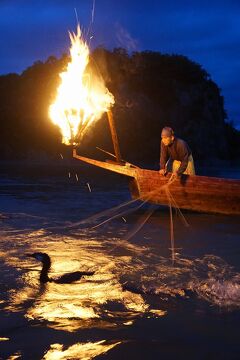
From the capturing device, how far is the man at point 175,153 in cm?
1041

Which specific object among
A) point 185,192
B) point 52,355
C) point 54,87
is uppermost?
point 54,87

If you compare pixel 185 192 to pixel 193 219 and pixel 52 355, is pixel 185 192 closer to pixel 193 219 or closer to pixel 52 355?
pixel 193 219

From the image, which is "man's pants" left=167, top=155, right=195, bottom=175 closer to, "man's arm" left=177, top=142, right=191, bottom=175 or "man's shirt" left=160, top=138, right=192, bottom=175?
"man's shirt" left=160, top=138, right=192, bottom=175

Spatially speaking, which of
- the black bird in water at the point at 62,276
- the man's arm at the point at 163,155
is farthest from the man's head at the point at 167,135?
the black bird in water at the point at 62,276

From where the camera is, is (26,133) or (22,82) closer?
(26,133)

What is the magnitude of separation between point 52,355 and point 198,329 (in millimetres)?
1317

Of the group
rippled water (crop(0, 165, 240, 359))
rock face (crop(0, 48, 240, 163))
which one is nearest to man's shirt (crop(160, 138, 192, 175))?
rippled water (crop(0, 165, 240, 359))

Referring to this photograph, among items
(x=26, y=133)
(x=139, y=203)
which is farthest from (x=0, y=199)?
(x=26, y=133)

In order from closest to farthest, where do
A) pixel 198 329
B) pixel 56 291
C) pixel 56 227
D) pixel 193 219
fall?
pixel 198 329
pixel 56 291
pixel 56 227
pixel 193 219

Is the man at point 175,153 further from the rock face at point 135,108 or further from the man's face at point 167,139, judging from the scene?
the rock face at point 135,108

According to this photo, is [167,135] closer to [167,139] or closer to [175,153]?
[167,139]

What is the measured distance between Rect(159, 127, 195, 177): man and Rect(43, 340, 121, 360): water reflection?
7.26 m

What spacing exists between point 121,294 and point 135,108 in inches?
1602

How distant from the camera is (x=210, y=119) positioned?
46.8 meters
